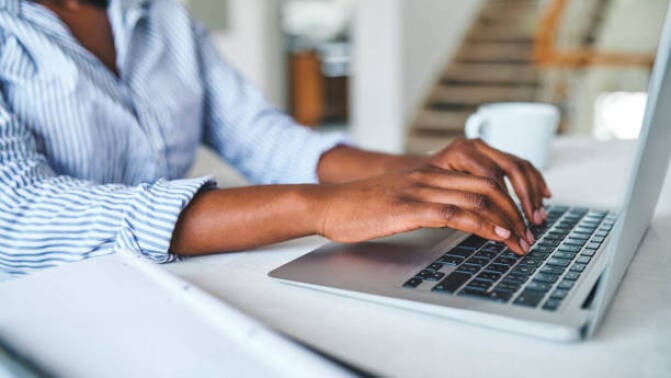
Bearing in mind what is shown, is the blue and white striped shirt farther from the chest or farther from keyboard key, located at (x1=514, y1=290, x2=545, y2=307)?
keyboard key, located at (x1=514, y1=290, x2=545, y2=307)

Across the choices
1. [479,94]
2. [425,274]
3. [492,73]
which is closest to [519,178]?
[425,274]

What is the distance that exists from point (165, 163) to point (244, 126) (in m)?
0.20

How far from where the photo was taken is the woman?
1.81 ft

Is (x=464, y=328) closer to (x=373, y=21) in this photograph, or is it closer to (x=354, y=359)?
(x=354, y=359)

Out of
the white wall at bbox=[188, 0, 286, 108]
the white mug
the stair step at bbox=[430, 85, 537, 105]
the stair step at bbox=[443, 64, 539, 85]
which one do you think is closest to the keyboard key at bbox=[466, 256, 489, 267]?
the white mug

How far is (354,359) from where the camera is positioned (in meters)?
0.36

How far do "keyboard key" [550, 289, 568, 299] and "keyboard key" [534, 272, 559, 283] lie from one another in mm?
20

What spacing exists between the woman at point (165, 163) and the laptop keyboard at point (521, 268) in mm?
20

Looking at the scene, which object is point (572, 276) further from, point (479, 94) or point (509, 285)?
point (479, 94)

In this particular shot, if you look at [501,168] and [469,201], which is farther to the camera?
[501,168]

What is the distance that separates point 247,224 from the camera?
0.57 m

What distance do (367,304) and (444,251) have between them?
0.11 m

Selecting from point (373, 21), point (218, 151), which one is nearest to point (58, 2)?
point (218, 151)

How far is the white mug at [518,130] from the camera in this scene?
35.4 inches
